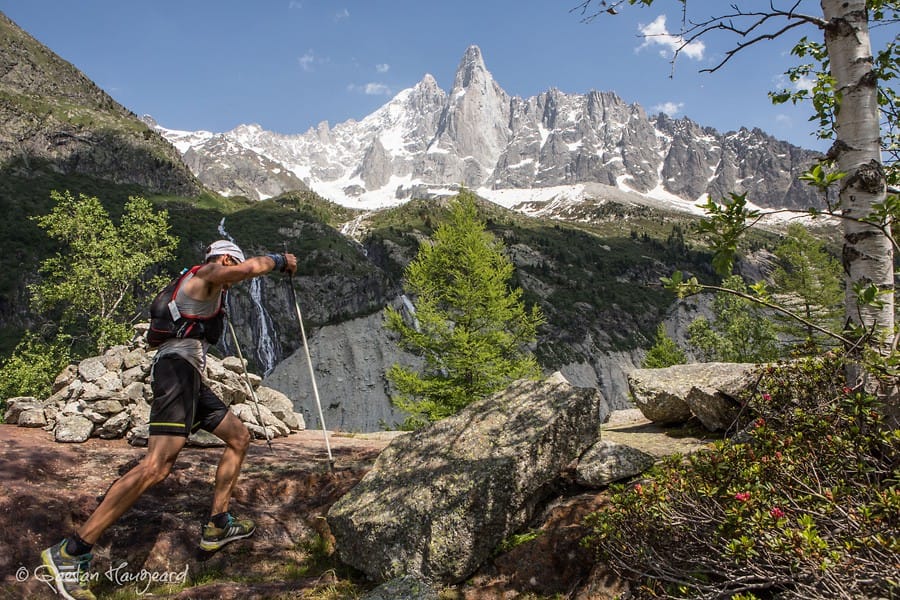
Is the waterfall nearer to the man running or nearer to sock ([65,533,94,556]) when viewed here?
the man running

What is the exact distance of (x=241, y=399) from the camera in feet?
38.2

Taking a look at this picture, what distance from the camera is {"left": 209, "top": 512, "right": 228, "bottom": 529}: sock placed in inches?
213

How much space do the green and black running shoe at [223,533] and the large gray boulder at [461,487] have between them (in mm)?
1079

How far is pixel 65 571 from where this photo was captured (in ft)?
14.0

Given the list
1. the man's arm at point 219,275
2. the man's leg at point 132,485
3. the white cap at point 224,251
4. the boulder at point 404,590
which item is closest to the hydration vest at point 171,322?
the man's arm at point 219,275

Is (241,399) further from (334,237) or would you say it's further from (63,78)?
(63,78)

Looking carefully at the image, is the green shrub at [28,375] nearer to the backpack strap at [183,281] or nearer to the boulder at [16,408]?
the boulder at [16,408]

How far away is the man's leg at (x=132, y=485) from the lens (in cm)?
439

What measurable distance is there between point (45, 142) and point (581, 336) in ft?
526

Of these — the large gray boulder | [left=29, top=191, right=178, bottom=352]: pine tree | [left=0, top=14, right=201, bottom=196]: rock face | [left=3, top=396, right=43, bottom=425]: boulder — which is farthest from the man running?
[left=0, top=14, right=201, bottom=196]: rock face

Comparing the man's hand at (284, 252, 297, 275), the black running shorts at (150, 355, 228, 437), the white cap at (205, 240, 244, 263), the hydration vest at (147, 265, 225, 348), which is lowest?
the black running shorts at (150, 355, 228, 437)

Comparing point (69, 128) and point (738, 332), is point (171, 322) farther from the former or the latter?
point (69, 128)

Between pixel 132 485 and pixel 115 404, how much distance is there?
239 inches

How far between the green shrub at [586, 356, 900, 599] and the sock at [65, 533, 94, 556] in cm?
483
